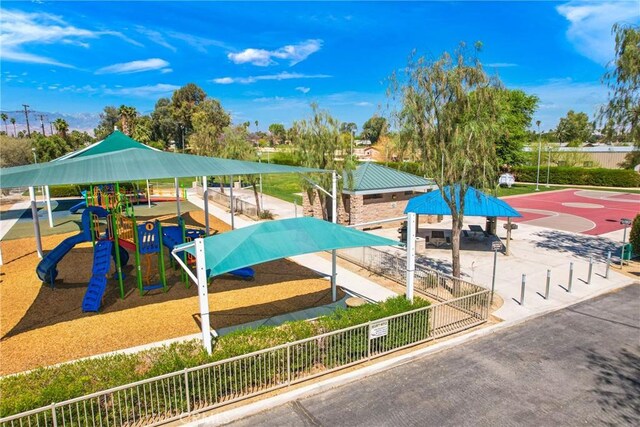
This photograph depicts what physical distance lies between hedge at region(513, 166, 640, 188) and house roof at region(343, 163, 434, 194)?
35.1 metres

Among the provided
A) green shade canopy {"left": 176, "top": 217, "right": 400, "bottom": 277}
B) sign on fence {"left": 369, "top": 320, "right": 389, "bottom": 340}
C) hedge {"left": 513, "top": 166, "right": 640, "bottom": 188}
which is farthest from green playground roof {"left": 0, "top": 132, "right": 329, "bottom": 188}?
hedge {"left": 513, "top": 166, "right": 640, "bottom": 188}

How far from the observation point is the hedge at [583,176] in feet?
156

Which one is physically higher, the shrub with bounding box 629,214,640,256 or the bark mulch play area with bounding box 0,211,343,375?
the shrub with bounding box 629,214,640,256

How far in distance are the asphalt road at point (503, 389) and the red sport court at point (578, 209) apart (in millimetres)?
17411

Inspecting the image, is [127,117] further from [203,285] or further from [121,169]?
[203,285]

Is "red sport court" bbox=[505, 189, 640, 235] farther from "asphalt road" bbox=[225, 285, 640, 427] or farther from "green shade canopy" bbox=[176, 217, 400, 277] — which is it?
"green shade canopy" bbox=[176, 217, 400, 277]

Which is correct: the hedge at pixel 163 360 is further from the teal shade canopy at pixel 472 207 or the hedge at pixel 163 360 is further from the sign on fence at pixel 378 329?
the teal shade canopy at pixel 472 207

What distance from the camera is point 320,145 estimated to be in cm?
2219

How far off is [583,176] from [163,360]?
5701 cm

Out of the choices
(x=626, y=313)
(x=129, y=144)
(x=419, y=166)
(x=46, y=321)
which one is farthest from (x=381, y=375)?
(x=129, y=144)

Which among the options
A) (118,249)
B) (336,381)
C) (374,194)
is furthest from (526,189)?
(118,249)

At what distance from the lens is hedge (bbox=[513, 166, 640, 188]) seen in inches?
1871

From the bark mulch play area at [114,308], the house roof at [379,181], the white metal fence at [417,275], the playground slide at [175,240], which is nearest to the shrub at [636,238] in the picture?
the house roof at [379,181]

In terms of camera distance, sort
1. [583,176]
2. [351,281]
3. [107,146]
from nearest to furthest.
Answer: [351,281]
[107,146]
[583,176]
